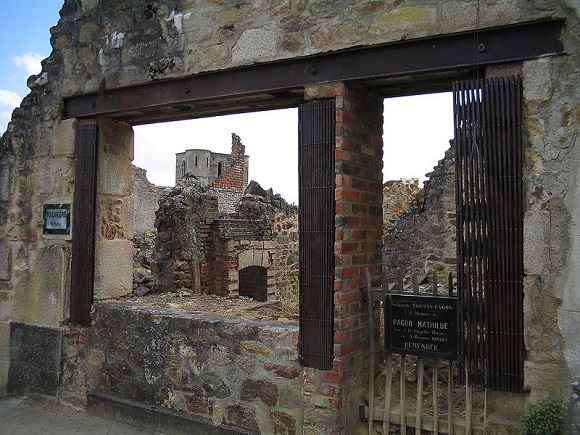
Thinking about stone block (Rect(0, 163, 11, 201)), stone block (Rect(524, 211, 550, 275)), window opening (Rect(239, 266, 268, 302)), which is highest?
stone block (Rect(0, 163, 11, 201))

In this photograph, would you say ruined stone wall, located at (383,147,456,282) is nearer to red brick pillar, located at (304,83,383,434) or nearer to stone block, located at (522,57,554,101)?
red brick pillar, located at (304,83,383,434)

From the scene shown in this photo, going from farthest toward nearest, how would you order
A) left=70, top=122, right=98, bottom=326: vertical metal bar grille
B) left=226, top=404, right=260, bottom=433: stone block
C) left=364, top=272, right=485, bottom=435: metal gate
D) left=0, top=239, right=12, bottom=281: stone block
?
left=0, top=239, right=12, bottom=281: stone block → left=70, top=122, right=98, bottom=326: vertical metal bar grille → left=226, top=404, right=260, bottom=433: stone block → left=364, top=272, right=485, bottom=435: metal gate

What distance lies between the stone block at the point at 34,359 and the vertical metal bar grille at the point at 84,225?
1.27ft

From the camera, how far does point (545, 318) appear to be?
2.91 m

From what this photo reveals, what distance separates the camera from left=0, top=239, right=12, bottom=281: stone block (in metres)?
5.35

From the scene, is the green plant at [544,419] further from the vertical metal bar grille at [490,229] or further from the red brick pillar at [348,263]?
the red brick pillar at [348,263]

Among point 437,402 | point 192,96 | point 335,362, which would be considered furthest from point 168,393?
point 192,96

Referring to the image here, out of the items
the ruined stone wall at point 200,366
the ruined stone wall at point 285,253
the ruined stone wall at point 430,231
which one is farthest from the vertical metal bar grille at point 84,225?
the ruined stone wall at point 430,231

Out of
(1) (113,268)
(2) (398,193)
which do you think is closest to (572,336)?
(1) (113,268)

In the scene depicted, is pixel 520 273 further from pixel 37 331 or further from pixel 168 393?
pixel 37 331

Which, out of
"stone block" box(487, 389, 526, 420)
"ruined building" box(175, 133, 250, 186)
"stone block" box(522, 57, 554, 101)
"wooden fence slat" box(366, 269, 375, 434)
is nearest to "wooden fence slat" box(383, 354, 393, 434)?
"wooden fence slat" box(366, 269, 375, 434)

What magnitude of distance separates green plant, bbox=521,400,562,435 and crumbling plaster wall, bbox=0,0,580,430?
6cm

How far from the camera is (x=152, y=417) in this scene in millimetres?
4344

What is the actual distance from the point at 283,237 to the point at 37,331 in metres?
6.00
